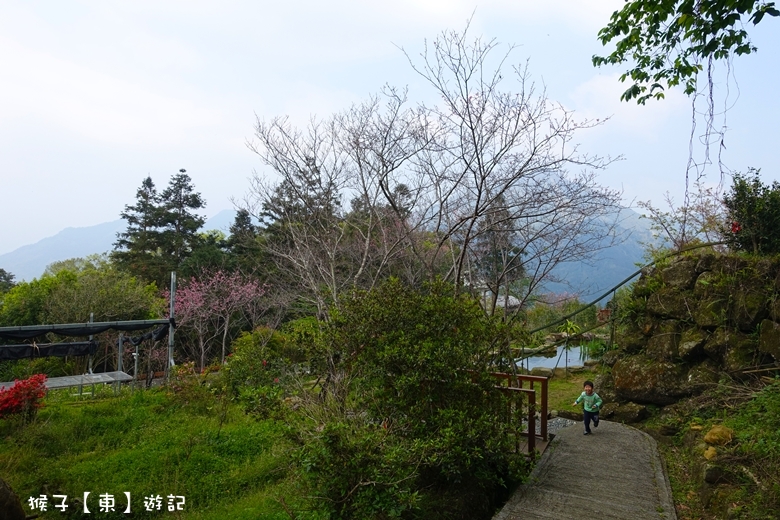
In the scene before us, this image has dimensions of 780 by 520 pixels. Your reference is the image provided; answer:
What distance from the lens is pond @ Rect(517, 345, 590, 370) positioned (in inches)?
466

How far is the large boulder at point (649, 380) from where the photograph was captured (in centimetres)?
645

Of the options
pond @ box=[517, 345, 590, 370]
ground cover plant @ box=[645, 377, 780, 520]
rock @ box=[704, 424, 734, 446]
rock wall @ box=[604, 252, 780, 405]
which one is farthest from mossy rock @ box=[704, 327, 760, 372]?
pond @ box=[517, 345, 590, 370]

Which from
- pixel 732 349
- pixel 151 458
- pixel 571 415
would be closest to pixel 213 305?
pixel 151 458

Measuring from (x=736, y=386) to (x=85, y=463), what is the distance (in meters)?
7.76

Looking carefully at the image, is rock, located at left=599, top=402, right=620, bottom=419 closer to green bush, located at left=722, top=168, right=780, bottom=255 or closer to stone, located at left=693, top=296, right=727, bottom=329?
stone, located at left=693, top=296, right=727, bottom=329

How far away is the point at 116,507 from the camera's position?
488 cm

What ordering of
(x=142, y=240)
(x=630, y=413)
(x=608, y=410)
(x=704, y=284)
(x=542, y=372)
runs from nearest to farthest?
(x=630, y=413) → (x=704, y=284) → (x=608, y=410) → (x=542, y=372) → (x=142, y=240)

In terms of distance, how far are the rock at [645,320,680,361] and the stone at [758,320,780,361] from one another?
111 centimetres

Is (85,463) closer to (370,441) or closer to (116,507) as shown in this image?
(116,507)

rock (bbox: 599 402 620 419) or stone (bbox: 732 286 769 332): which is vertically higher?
stone (bbox: 732 286 769 332)

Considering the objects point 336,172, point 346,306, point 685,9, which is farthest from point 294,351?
point 685,9

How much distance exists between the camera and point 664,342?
6910 millimetres

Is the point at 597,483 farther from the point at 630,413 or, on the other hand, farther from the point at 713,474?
the point at 630,413

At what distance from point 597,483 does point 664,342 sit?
3207 mm
